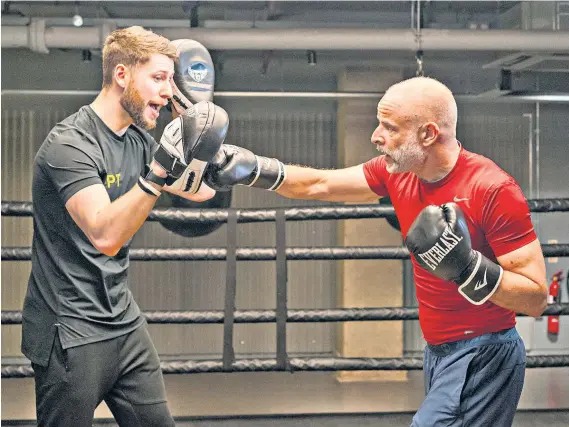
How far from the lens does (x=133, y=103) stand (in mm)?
1985

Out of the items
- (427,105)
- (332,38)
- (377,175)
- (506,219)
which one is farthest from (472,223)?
(332,38)

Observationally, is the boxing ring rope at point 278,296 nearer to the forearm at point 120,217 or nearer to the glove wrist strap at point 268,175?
the glove wrist strap at point 268,175

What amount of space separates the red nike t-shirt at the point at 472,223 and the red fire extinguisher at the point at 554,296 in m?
4.63

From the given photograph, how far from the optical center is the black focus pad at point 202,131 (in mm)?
1841

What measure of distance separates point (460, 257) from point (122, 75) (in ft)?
3.24

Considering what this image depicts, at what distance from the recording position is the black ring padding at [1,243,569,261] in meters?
3.70

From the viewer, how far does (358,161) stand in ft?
19.6

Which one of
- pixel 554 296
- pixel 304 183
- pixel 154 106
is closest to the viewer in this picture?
A: pixel 154 106

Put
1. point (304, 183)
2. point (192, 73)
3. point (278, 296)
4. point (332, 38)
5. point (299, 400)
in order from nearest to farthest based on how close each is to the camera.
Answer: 1. point (304, 183)
2. point (192, 73)
3. point (278, 296)
4. point (332, 38)
5. point (299, 400)

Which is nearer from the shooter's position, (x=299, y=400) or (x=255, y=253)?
(x=255, y=253)

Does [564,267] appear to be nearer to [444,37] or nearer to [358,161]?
[358,161]

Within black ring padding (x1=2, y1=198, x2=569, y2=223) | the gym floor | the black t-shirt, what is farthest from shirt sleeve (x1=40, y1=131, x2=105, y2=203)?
the gym floor

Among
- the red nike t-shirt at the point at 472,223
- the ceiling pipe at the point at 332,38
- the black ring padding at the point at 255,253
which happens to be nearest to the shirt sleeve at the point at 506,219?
the red nike t-shirt at the point at 472,223

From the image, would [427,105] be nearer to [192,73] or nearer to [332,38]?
[192,73]
